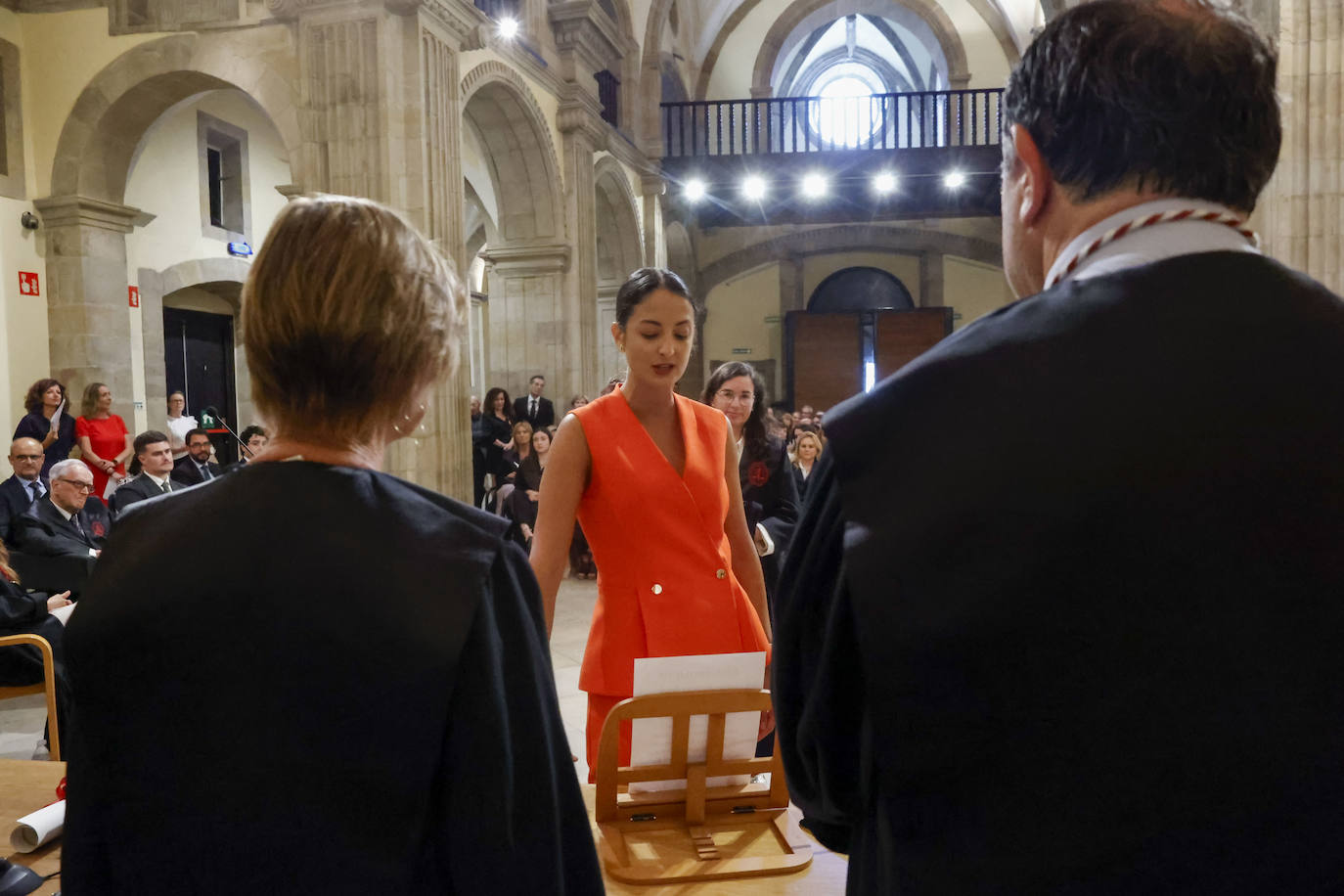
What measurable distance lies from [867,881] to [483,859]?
0.35m

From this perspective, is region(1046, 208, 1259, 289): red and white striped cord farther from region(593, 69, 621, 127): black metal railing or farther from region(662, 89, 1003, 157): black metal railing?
region(593, 69, 621, 127): black metal railing

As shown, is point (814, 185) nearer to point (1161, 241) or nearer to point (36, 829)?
point (36, 829)

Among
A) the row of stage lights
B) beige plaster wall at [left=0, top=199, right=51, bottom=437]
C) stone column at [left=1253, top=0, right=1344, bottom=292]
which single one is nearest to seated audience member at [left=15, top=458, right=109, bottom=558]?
beige plaster wall at [left=0, top=199, right=51, bottom=437]

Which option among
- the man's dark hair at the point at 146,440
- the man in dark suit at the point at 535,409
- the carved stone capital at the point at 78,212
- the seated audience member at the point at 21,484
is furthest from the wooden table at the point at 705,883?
the carved stone capital at the point at 78,212

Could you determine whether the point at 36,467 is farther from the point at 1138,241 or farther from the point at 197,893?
the point at 1138,241

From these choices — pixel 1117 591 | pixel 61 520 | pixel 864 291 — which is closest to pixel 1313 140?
pixel 1117 591

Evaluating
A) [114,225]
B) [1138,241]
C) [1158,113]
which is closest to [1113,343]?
[1138,241]

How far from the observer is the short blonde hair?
0.89m

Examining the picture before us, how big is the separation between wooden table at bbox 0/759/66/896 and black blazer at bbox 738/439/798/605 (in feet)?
7.02

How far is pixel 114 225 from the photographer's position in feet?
30.0

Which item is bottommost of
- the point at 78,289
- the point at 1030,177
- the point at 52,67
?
the point at 1030,177

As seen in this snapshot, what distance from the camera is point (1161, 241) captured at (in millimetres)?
821

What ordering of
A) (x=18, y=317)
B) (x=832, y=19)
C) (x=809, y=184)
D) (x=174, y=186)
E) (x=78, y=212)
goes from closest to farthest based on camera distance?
(x=18, y=317) < (x=78, y=212) < (x=174, y=186) < (x=809, y=184) < (x=832, y=19)

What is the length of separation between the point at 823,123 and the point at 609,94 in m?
11.8
